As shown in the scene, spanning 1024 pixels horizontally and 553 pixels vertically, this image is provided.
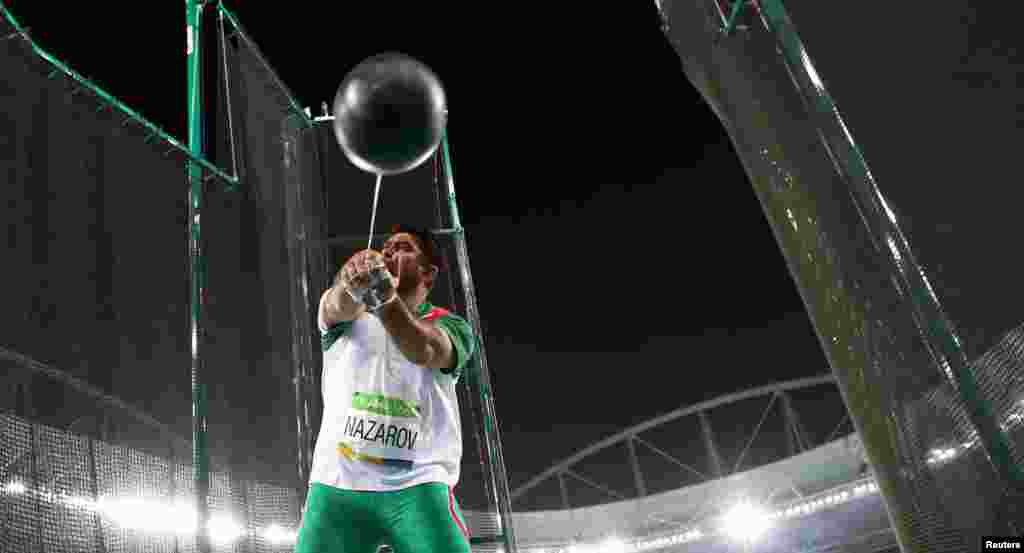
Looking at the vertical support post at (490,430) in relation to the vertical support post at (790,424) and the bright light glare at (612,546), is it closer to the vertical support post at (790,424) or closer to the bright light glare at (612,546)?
the bright light glare at (612,546)

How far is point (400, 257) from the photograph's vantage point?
2.56m

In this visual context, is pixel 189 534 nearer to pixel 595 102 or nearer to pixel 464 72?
pixel 464 72

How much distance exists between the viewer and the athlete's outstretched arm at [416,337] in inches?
83.7

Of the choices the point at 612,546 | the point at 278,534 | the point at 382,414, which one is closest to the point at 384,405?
the point at 382,414

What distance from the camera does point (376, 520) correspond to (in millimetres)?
2262

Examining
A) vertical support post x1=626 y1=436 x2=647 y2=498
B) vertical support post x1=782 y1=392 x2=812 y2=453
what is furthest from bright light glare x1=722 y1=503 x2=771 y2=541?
vertical support post x1=782 y1=392 x2=812 y2=453

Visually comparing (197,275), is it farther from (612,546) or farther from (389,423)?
(612,546)

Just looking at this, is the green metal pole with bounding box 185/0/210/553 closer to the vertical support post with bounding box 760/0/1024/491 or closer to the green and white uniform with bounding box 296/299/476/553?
the green and white uniform with bounding box 296/299/476/553

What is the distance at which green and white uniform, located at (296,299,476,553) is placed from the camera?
2227 millimetres

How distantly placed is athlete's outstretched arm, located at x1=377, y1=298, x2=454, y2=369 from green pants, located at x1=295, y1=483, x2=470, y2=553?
403mm

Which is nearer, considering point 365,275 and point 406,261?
point 365,275

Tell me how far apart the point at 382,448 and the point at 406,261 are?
0.66 meters

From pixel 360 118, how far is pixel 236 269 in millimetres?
1401

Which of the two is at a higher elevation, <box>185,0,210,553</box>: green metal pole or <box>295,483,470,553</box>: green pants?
<box>185,0,210,553</box>: green metal pole
